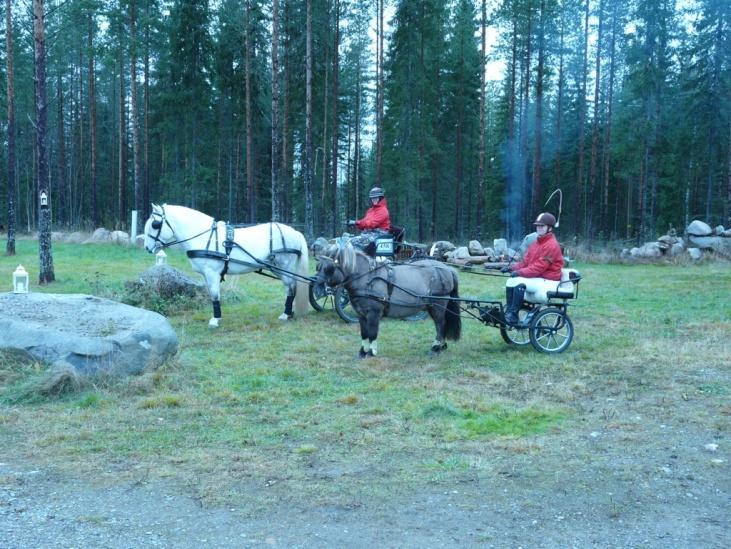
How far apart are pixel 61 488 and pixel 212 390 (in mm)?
2466

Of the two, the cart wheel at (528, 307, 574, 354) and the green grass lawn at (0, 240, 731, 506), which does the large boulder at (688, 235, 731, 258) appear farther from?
the cart wheel at (528, 307, 574, 354)

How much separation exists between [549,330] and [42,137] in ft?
38.1

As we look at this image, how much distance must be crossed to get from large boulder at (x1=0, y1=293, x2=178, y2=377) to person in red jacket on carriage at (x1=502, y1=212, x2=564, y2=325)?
4.23 meters

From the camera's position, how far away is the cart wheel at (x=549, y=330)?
8547 millimetres

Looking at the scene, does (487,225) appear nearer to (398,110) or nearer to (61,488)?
(398,110)

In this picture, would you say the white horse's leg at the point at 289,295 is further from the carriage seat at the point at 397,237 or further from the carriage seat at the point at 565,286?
the carriage seat at the point at 565,286

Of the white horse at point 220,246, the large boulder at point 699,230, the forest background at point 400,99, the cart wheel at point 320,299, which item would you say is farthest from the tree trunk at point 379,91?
the white horse at point 220,246

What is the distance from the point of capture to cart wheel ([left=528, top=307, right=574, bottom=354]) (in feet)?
28.0

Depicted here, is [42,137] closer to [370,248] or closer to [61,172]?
[370,248]

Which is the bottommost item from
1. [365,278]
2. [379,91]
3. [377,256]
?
[365,278]

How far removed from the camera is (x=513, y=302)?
8.41 m

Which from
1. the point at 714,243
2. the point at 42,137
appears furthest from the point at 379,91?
the point at 42,137

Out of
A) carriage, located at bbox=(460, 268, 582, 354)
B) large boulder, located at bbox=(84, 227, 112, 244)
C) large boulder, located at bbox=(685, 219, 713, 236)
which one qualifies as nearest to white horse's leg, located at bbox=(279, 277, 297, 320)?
carriage, located at bbox=(460, 268, 582, 354)

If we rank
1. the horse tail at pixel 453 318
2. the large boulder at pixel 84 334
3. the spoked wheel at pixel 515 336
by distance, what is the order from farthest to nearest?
the spoked wheel at pixel 515 336 → the horse tail at pixel 453 318 → the large boulder at pixel 84 334
